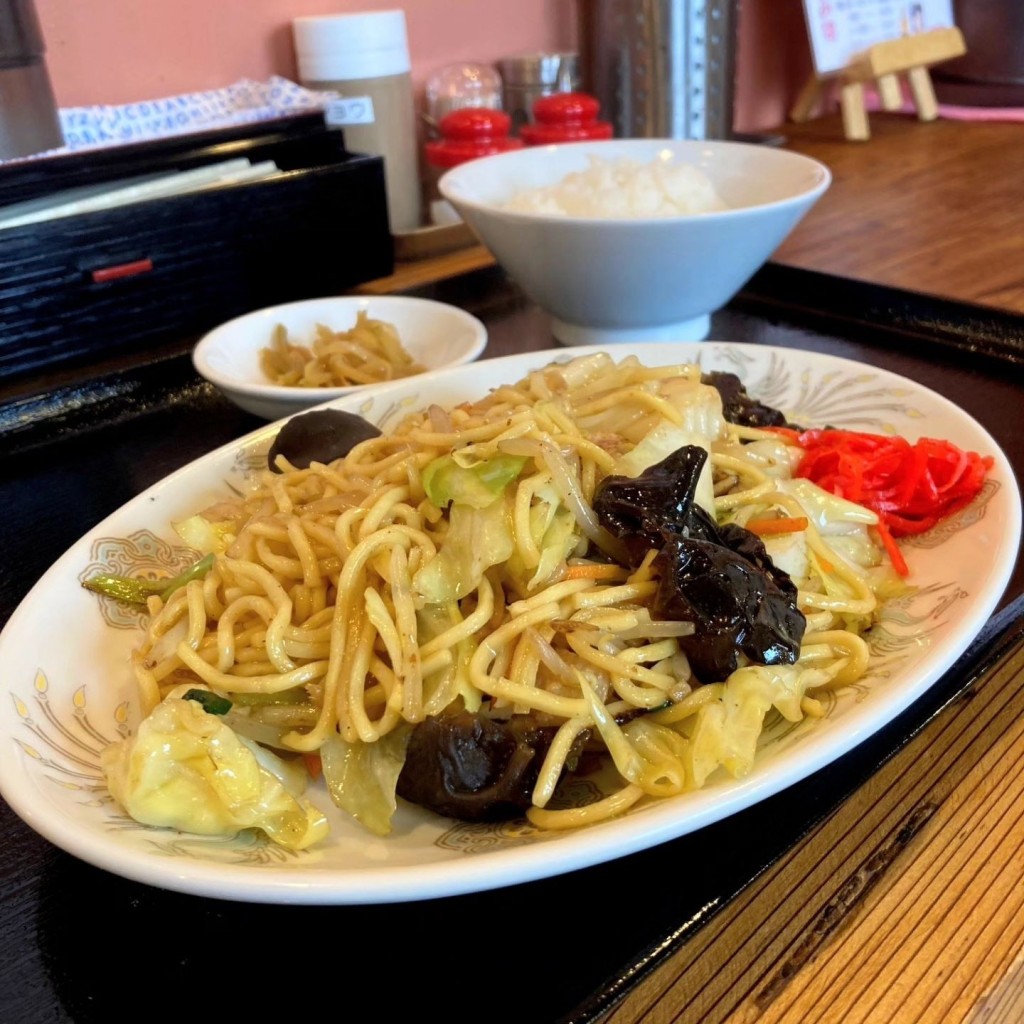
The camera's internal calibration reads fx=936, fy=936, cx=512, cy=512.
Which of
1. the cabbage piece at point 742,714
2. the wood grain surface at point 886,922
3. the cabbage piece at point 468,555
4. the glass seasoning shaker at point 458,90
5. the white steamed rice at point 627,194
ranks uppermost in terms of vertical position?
the glass seasoning shaker at point 458,90

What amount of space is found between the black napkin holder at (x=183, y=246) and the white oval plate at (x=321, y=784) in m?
0.74

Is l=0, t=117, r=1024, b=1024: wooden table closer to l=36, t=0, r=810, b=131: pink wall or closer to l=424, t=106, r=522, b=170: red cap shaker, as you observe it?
l=424, t=106, r=522, b=170: red cap shaker

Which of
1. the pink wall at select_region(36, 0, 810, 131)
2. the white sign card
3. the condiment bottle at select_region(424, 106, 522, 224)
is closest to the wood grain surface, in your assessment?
the condiment bottle at select_region(424, 106, 522, 224)

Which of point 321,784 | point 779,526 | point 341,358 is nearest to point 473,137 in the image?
point 341,358

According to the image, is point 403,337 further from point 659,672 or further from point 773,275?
point 659,672

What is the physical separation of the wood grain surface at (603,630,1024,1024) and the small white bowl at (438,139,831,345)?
37.4 inches

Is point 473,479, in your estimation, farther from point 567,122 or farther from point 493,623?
point 567,122

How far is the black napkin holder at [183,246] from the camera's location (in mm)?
1813

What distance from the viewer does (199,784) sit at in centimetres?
79

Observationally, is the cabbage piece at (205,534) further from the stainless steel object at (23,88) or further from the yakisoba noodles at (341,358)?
the stainless steel object at (23,88)

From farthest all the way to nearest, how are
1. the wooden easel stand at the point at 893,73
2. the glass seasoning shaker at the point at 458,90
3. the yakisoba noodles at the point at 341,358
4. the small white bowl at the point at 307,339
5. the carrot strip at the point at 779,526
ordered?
the wooden easel stand at the point at 893,73
the glass seasoning shaker at the point at 458,90
the yakisoba noodles at the point at 341,358
the small white bowl at the point at 307,339
the carrot strip at the point at 779,526

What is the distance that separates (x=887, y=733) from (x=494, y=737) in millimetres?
401

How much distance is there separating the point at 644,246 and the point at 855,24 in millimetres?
2662

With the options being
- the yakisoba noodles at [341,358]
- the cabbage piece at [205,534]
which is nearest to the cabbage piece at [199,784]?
the cabbage piece at [205,534]
